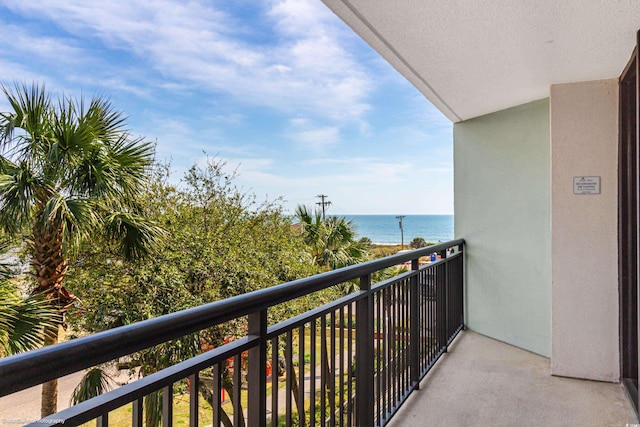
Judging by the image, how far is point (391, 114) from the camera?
4372 centimetres

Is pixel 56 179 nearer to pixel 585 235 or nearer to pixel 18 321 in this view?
pixel 18 321

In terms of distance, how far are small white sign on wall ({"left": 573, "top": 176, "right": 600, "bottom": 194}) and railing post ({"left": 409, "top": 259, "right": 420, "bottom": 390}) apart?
4.10ft

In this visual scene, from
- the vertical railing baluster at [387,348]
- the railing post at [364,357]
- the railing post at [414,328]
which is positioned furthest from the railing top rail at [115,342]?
the railing post at [414,328]

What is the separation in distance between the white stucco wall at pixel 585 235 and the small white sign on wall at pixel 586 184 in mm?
27

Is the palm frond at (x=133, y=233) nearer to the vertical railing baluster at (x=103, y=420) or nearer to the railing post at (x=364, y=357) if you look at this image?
the railing post at (x=364, y=357)

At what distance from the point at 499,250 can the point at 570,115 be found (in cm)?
141

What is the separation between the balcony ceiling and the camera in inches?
76.1

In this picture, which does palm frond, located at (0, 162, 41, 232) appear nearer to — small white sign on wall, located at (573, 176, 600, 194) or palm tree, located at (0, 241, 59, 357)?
palm tree, located at (0, 241, 59, 357)

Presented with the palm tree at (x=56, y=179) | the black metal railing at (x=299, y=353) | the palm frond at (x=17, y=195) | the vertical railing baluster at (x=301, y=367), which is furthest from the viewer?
the palm tree at (x=56, y=179)

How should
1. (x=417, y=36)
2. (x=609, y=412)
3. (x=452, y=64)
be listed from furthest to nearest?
(x=452, y=64) < (x=609, y=412) < (x=417, y=36)

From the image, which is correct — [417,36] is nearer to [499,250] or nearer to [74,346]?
[74,346]

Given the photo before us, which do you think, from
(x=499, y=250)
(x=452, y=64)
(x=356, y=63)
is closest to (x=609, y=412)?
Answer: (x=499, y=250)

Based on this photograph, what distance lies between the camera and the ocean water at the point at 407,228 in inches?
1839

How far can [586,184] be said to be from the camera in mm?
2953
